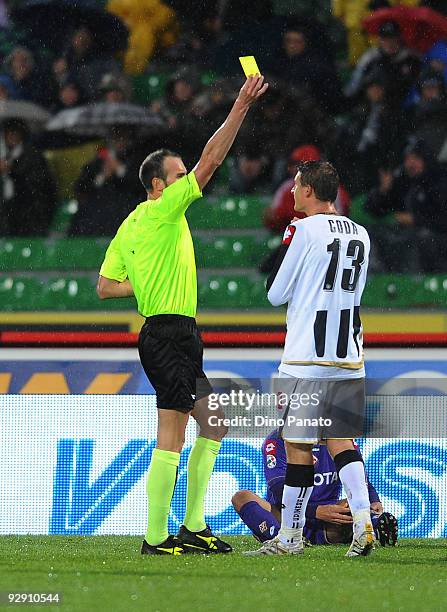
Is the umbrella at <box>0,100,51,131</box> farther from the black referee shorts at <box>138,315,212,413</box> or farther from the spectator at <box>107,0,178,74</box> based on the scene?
the black referee shorts at <box>138,315,212,413</box>

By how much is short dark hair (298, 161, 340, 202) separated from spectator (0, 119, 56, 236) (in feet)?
18.6

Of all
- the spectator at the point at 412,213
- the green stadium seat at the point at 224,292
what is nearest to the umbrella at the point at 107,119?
the green stadium seat at the point at 224,292

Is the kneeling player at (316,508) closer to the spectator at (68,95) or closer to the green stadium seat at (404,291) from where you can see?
the green stadium seat at (404,291)

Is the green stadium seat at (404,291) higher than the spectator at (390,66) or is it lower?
lower

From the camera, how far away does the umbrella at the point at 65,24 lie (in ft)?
34.5

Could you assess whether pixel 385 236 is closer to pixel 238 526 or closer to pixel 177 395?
pixel 238 526

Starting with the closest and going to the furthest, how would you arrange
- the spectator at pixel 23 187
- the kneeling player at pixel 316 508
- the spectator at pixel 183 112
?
the kneeling player at pixel 316 508 < the spectator at pixel 23 187 < the spectator at pixel 183 112

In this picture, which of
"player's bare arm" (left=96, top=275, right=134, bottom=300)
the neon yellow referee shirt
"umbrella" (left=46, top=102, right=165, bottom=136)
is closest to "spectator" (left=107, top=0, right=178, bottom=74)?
"umbrella" (left=46, top=102, right=165, bottom=136)

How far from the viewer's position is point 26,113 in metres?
10.4

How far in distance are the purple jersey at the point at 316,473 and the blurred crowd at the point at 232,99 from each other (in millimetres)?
4513

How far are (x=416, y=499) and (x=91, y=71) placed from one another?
18.6 feet

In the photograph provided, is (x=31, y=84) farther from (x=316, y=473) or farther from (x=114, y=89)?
(x=316, y=473)

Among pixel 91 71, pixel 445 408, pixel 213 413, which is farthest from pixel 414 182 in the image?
pixel 213 413

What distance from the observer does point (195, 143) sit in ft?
33.5
